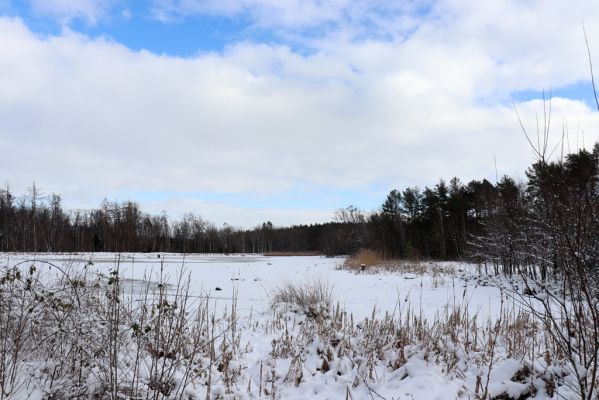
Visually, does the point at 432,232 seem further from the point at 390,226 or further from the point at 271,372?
the point at 271,372

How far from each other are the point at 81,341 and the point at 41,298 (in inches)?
22.9

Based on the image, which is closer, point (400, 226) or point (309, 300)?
point (309, 300)

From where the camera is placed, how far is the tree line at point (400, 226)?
179 inches

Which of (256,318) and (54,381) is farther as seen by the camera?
(256,318)

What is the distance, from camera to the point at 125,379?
3855 mm

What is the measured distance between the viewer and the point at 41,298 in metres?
3.95

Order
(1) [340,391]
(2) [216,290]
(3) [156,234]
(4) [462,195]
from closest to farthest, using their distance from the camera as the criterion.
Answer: (1) [340,391] < (2) [216,290] < (4) [462,195] < (3) [156,234]

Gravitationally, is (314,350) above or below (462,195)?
below

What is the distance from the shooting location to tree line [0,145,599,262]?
14.9 ft

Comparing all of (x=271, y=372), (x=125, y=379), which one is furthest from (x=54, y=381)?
(x=271, y=372)

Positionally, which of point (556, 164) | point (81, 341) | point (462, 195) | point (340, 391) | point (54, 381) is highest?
point (462, 195)

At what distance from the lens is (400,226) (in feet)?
162

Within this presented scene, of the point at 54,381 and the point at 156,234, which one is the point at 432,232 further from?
the point at 156,234

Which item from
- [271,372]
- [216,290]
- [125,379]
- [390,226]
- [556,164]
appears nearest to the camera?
[556,164]
